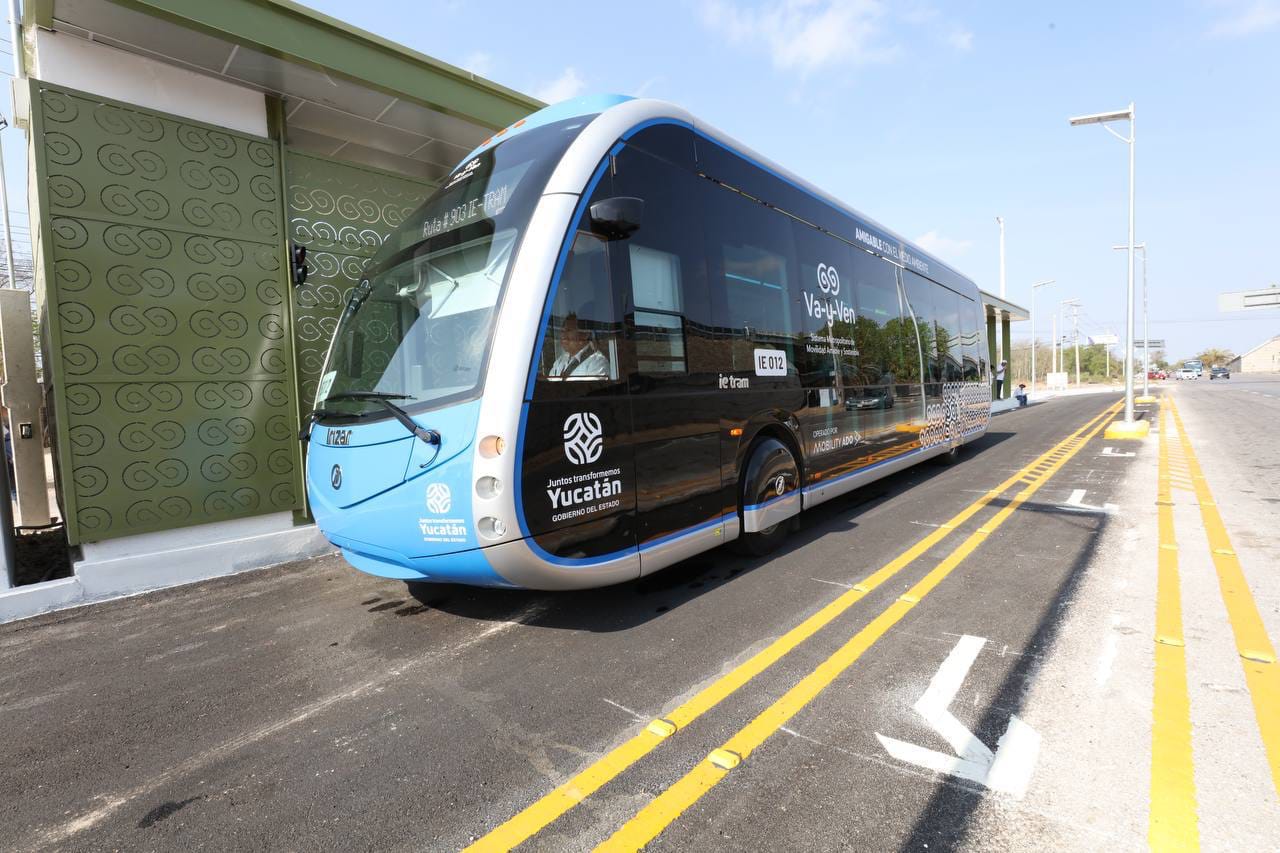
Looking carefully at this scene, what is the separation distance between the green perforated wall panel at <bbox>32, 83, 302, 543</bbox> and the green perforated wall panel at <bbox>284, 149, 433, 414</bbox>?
170 mm

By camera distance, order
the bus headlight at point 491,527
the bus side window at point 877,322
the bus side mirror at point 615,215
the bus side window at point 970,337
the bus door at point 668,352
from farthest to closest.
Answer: the bus side window at point 970,337, the bus side window at point 877,322, the bus door at point 668,352, the bus side mirror at point 615,215, the bus headlight at point 491,527

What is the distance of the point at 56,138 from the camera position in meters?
4.85

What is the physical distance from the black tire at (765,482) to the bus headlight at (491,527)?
7.27 ft

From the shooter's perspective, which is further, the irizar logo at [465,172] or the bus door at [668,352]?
the irizar logo at [465,172]

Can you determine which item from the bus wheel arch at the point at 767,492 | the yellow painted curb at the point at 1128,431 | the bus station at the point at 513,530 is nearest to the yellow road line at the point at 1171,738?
the bus station at the point at 513,530

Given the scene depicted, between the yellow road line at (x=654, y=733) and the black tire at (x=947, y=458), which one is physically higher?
the black tire at (x=947, y=458)

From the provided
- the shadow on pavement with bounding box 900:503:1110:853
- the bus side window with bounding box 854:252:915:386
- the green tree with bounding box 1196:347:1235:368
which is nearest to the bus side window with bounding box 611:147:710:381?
the shadow on pavement with bounding box 900:503:1110:853

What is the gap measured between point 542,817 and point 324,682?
5.77ft

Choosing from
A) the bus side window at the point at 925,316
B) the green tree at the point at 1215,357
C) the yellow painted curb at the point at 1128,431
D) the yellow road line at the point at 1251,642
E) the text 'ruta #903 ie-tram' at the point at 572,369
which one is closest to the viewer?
the yellow road line at the point at 1251,642

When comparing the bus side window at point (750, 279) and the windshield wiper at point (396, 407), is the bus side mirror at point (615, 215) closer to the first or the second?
the bus side window at point (750, 279)

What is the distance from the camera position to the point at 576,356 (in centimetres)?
345

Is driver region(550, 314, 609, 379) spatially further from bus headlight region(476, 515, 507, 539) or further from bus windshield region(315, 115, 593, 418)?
bus headlight region(476, 515, 507, 539)

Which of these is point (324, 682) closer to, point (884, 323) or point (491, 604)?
point (491, 604)

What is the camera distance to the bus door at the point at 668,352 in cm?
382
